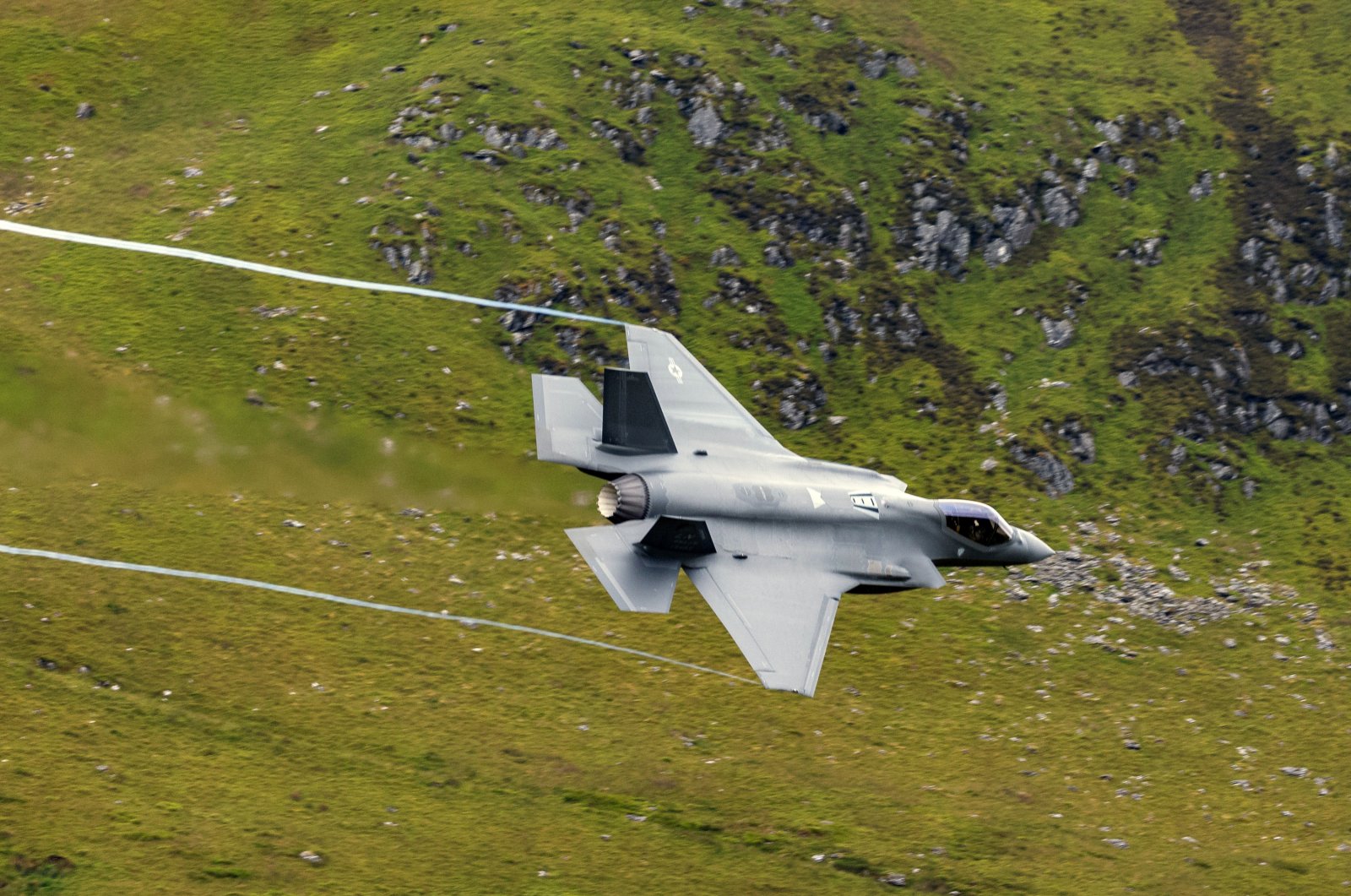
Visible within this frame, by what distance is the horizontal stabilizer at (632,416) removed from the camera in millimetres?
40125

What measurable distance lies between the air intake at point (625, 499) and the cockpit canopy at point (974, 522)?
33.7 ft

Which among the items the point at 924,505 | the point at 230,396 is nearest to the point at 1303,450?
the point at 924,505

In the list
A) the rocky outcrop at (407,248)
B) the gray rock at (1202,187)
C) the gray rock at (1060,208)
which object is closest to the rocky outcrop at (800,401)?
the rocky outcrop at (407,248)

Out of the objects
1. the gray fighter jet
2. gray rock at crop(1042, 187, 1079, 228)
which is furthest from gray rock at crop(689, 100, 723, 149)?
the gray fighter jet

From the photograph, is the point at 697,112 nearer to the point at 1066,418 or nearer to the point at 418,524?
the point at 1066,418

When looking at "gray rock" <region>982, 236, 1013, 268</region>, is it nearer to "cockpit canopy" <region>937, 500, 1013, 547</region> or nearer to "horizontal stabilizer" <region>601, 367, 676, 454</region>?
"cockpit canopy" <region>937, 500, 1013, 547</region>

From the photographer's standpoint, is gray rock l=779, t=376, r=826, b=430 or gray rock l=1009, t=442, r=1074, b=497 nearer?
gray rock l=779, t=376, r=826, b=430

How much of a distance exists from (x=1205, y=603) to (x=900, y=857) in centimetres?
2762

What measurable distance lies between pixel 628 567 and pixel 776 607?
4.54 metres

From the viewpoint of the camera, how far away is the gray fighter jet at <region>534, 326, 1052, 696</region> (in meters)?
37.7

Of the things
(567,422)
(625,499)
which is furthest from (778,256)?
(625,499)

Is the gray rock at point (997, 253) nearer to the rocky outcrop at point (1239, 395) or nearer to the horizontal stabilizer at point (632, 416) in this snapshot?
the rocky outcrop at point (1239, 395)

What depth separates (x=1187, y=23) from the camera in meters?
98.2

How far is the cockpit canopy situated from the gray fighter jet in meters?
0.05
